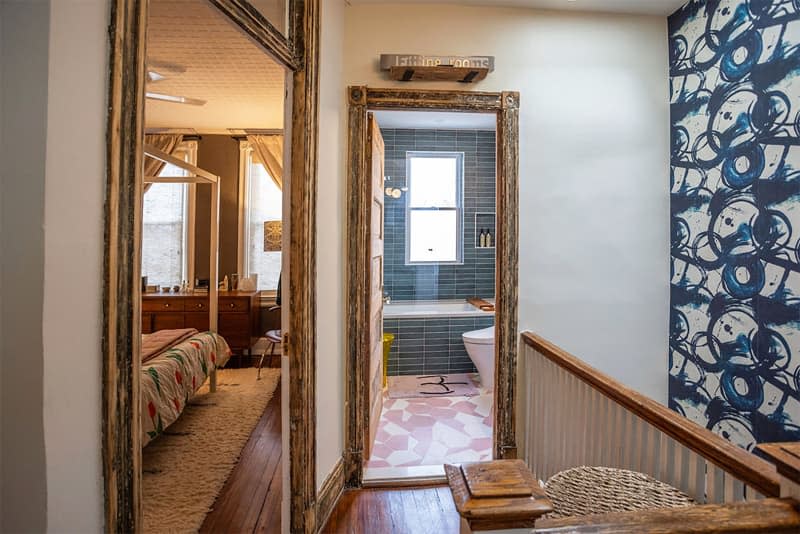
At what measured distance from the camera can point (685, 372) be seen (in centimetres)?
Result: 255

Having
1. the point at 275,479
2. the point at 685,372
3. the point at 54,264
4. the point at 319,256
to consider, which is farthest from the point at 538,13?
the point at 275,479

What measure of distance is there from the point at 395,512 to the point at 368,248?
57.9 inches

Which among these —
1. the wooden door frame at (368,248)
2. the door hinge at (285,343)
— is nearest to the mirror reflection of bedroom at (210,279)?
the wooden door frame at (368,248)

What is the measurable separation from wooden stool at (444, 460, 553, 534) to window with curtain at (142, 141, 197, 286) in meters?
5.27

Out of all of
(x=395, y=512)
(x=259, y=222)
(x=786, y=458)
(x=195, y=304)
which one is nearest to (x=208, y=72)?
(x=259, y=222)

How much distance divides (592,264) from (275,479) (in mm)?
2359

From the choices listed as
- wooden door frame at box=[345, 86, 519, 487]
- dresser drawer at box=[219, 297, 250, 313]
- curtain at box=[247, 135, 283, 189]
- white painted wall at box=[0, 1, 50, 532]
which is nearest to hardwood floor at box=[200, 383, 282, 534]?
wooden door frame at box=[345, 86, 519, 487]

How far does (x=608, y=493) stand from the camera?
130cm

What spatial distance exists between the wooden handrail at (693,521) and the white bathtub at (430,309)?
3.85m

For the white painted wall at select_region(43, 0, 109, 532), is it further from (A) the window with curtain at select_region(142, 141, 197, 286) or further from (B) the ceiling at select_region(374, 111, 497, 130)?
(A) the window with curtain at select_region(142, 141, 197, 286)

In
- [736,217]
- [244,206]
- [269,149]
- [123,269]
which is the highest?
[269,149]

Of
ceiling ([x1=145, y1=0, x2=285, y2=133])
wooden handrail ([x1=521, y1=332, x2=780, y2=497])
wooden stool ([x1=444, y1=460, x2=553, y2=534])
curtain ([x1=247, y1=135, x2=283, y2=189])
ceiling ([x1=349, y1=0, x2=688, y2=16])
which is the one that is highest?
ceiling ([x1=145, y1=0, x2=285, y2=133])

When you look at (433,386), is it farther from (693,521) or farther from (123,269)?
(123,269)

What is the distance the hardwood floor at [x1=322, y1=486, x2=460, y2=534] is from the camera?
2.10 m
